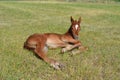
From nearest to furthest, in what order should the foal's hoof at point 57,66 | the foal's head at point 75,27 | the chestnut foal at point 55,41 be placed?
the foal's hoof at point 57,66
the chestnut foal at point 55,41
the foal's head at point 75,27

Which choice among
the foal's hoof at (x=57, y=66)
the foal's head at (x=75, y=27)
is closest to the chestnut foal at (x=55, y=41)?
the foal's head at (x=75, y=27)

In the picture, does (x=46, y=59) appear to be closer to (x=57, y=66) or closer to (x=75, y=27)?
(x=57, y=66)

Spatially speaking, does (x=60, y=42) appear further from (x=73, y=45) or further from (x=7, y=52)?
(x=7, y=52)

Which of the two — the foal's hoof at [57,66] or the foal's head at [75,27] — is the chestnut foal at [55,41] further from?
the foal's hoof at [57,66]

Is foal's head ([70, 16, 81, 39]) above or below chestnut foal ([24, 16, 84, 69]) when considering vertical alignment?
above

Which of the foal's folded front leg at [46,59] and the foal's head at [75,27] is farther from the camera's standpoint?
the foal's head at [75,27]

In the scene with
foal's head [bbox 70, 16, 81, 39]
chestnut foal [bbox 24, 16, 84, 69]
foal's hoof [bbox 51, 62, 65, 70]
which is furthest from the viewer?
foal's head [bbox 70, 16, 81, 39]

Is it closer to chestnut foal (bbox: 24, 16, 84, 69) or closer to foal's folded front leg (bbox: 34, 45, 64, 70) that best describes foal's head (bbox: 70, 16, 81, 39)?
chestnut foal (bbox: 24, 16, 84, 69)

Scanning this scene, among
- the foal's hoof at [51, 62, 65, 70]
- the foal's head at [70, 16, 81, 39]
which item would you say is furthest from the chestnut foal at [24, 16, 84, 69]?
the foal's hoof at [51, 62, 65, 70]

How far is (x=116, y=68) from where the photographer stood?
8008 millimetres

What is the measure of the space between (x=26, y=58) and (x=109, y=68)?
7.45ft

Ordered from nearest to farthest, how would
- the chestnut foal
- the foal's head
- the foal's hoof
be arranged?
the foal's hoof < the chestnut foal < the foal's head

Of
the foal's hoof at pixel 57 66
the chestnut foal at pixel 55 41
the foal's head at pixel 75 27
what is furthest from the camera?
the foal's head at pixel 75 27

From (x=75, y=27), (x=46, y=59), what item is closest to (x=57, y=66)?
(x=46, y=59)
